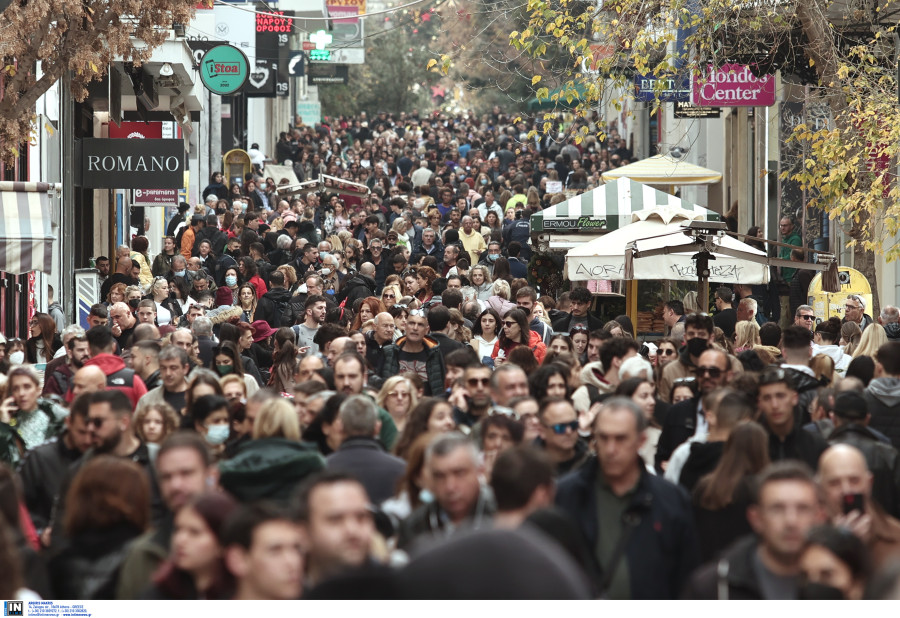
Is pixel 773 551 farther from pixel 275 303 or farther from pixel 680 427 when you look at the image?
pixel 275 303

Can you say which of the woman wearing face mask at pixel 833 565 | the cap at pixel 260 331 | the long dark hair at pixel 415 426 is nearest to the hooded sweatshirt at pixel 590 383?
the long dark hair at pixel 415 426

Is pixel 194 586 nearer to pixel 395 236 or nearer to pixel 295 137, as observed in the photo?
pixel 395 236

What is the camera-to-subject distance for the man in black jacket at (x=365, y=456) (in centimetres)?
708

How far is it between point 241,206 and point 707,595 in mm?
26896

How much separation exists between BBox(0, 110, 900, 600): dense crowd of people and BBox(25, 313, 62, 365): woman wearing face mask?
3 centimetres

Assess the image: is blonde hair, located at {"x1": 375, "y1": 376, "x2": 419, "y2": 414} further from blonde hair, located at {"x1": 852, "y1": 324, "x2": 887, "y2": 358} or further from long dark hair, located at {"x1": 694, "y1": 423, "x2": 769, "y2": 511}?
blonde hair, located at {"x1": 852, "y1": 324, "x2": 887, "y2": 358}

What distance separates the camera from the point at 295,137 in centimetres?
4875

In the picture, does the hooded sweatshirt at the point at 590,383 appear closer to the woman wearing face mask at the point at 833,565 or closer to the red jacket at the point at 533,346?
the red jacket at the point at 533,346

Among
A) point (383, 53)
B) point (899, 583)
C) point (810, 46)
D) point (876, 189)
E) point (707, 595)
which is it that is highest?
point (383, 53)

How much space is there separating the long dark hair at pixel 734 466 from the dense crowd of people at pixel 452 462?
0.03 feet

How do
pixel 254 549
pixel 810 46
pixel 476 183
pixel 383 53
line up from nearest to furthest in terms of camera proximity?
pixel 254 549, pixel 810 46, pixel 476 183, pixel 383 53

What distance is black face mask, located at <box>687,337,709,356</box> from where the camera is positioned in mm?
11039

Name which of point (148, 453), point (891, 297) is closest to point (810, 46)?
point (891, 297)

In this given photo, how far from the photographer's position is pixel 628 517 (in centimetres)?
612
